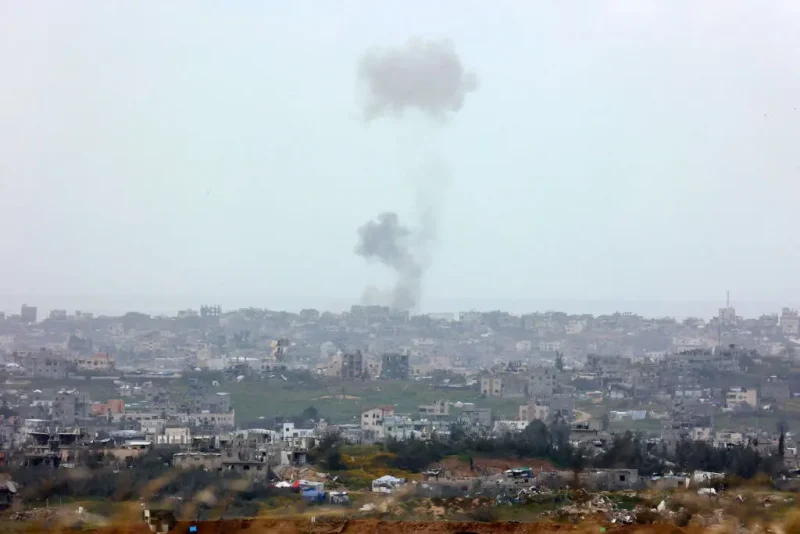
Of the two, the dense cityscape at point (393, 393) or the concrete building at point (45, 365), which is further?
Result: the concrete building at point (45, 365)

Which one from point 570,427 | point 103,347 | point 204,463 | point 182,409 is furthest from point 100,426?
point 103,347

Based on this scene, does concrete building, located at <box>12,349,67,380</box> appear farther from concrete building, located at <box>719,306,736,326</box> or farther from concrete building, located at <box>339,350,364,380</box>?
concrete building, located at <box>719,306,736,326</box>

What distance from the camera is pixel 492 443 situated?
32594 millimetres

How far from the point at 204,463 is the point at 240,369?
37.5 meters

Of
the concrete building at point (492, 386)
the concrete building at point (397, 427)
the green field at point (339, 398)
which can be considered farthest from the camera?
the concrete building at point (492, 386)

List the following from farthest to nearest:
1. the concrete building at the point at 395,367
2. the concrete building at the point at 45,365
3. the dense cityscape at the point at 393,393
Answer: the concrete building at the point at 395,367
the concrete building at the point at 45,365
the dense cityscape at the point at 393,393

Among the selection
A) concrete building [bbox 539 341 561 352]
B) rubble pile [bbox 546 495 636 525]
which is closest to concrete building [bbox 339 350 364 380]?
concrete building [bbox 539 341 561 352]

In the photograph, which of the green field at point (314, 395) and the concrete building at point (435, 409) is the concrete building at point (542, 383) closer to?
the green field at point (314, 395)

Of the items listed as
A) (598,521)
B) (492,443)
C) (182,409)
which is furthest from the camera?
(182,409)

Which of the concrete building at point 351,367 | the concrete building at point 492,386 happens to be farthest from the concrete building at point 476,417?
the concrete building at point 351,367

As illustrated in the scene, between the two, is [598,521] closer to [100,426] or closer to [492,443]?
[492,443]

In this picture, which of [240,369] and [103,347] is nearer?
[240,369]

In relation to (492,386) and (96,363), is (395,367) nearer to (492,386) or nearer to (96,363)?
(492,386)

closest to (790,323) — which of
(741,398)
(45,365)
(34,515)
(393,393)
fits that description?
(741,398)
